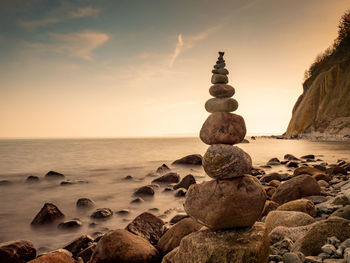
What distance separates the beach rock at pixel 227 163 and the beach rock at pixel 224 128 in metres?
0.25

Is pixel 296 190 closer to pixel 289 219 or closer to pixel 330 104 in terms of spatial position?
pixel 289 219

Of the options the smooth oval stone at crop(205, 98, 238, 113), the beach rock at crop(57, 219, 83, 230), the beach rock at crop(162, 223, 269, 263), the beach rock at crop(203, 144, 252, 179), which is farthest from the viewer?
the beach rock at crop(57, 219, 83, 230)

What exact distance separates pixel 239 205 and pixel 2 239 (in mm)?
8792

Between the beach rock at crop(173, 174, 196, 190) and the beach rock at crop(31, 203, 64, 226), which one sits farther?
the beach rock at crop(173, 174, 196, 190)

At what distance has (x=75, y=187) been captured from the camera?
17.1 metres

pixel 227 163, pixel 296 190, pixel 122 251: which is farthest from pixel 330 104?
pixel 122 251

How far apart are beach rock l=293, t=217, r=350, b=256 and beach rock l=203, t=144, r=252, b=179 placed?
65.2 inches

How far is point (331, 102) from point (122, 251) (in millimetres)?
67948

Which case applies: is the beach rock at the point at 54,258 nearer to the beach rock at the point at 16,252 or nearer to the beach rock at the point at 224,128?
the beach rock at the point at 16,252

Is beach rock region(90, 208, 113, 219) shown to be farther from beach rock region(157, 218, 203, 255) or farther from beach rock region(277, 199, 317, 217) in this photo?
beach rock region(277, 199, 317, 217)

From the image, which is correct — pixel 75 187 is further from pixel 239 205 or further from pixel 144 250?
pixel 239 205

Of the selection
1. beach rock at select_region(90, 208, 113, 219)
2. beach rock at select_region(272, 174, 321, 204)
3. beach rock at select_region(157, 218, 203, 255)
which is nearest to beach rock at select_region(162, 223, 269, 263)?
beach rock at select_region(157, 218, 203, 255)

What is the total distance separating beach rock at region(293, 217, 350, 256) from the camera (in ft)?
14.6

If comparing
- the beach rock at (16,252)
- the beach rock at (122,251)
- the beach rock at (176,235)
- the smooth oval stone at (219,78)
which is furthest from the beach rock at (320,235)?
the beach rock at (16,252)
